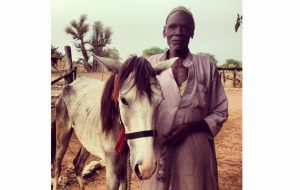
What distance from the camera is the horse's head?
2.15 metres

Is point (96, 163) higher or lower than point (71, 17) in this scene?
lower

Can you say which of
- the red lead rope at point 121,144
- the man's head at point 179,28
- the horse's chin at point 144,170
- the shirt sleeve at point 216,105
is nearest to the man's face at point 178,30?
the man's head at point 179,28

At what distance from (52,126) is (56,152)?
154 millimetres

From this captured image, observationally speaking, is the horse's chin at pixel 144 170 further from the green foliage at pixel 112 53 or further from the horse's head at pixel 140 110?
the green foliage at pixel 112 53

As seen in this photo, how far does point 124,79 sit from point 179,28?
0.44 meters

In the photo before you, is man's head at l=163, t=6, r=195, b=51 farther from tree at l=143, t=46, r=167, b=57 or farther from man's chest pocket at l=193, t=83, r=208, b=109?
man's chest pocket at l=193, t=83, r=208, b=109

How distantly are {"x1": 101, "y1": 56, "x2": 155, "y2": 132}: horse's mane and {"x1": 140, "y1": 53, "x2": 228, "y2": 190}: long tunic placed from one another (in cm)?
12

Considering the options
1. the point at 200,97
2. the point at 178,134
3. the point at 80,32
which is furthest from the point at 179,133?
the point at 80,32

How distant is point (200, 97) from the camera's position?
94.8 inches

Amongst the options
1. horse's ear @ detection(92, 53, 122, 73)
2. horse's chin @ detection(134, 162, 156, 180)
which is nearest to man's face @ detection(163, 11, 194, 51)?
horse's ear @ detection(92, 53, 122, 73)
